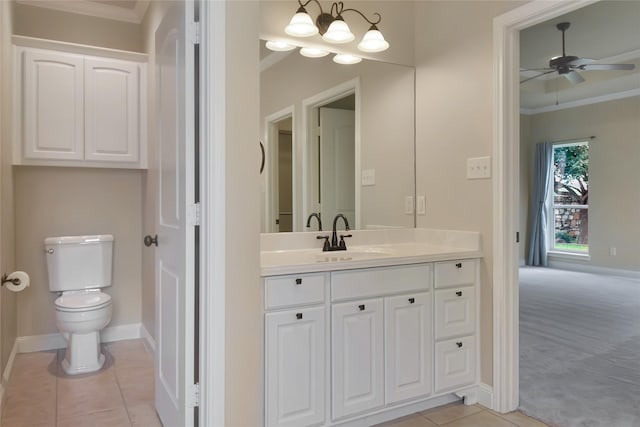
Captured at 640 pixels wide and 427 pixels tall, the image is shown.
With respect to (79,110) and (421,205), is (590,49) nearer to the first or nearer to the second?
(421,205)

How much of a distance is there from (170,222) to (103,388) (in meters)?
1.35

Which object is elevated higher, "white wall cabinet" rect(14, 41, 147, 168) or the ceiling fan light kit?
the ceiling fan light kit

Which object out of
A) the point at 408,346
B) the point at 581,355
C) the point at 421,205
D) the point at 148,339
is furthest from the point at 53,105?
the point at 581,355

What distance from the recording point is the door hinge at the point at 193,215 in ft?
5.39

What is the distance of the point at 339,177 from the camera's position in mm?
2705

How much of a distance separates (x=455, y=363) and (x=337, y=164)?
4.43ft

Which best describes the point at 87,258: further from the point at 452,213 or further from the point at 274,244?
the point at 452,213

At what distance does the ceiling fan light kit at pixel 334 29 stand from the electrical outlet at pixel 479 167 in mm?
863

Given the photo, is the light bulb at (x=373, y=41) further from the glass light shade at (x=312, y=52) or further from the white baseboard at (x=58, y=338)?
the white baseboard at (x=58, y=338)

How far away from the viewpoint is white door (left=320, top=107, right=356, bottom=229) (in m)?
2.65

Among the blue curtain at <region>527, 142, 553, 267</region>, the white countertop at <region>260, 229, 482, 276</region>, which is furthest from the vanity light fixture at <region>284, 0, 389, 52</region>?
the blue curtain at <region>527, 142, 553, 267</region>

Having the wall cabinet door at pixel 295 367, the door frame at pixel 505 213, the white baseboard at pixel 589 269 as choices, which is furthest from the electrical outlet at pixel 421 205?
the white baseboard at pixel 589 269

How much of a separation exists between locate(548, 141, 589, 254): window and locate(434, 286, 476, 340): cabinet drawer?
18.8 ft

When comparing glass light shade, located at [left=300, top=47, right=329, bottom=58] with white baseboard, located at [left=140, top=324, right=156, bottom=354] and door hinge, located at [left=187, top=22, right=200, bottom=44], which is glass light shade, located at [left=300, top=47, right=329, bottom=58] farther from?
white baseboard, located at [left=140, top=324, right=156, bottom=354]
